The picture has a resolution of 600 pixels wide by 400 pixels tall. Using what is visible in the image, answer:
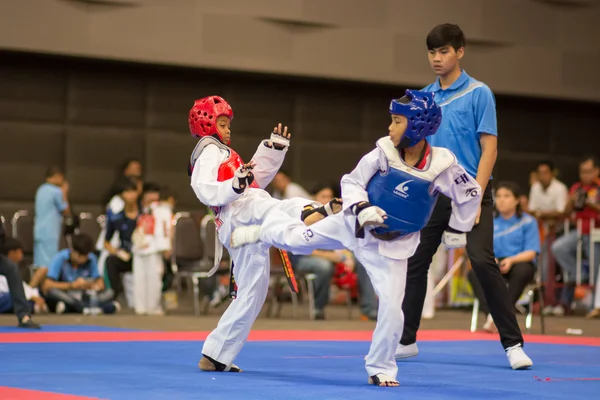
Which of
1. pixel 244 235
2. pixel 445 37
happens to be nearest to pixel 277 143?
pixel 244 235

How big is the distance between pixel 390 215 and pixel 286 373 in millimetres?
948

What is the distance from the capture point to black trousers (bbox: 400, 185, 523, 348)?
488 cm

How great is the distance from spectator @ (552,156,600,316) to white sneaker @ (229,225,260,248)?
684cm

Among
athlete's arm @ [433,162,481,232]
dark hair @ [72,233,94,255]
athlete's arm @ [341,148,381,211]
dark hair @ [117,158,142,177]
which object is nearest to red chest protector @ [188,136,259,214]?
athlete's arm @ [341,148,381,211]

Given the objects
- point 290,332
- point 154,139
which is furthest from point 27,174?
point 290,332

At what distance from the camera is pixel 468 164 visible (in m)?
5.00

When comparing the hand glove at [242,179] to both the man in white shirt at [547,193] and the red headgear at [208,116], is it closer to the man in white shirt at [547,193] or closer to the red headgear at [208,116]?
the red headgear at [208,116]

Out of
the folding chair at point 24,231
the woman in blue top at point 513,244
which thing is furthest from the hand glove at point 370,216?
the folding chair at point 24,231

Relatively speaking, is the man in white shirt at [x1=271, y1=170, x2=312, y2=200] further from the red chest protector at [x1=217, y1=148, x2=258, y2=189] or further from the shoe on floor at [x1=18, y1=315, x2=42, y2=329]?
the red chest protector at [x1=217, y1=148, x2=258, y2=189]

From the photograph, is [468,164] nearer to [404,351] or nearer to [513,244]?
[404,351]

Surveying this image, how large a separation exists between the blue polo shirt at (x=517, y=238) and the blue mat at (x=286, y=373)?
6.53ft

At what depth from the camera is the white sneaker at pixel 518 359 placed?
4738mm

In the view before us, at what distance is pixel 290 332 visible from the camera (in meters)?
7.51

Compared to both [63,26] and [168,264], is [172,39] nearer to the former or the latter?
[63,26]
